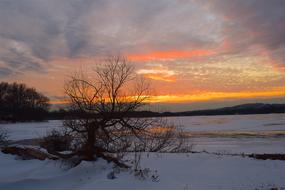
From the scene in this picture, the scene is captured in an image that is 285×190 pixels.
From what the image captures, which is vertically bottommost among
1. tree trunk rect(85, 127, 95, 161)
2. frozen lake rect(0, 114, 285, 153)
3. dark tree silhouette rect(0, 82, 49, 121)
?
frozen lake rect(0, 114, 285, 153)

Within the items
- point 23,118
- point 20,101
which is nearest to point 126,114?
point 23,118

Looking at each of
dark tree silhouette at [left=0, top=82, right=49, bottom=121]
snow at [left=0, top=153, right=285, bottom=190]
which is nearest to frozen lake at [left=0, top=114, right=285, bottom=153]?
snow at [left=0, top=153, right=285, bottom=190]

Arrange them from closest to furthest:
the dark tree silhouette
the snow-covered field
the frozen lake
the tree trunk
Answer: the snow-covered field → the tree trunk → the frozen lake → the dark tree silhouette

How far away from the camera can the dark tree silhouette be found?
317 feet

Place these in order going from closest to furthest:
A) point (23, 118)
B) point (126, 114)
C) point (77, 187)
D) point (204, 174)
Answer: point (77, 187), point (204, 174), point (126, 114), point (23, 118)

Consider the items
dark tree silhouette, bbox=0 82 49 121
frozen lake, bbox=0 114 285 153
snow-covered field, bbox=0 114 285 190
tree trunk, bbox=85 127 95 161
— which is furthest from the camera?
dark tree silhouette, bbox=0 82 49 121

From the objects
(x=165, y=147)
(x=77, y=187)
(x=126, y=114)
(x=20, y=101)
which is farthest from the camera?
(x=20, y=101)

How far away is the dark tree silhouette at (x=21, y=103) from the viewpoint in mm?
96500

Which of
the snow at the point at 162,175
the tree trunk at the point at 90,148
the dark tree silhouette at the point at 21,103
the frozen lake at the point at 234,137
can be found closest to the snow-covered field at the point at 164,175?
the snow at the point at 162,175

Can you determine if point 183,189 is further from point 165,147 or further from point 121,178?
point 165,147

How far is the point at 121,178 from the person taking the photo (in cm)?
931

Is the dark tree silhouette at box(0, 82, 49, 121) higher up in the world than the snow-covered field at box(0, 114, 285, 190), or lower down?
higher up

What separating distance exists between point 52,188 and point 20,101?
107358 millimetres

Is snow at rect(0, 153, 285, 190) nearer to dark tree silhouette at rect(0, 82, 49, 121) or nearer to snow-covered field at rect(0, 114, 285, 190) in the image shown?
snow-covered field at rect(0, 114, 285, 190)
